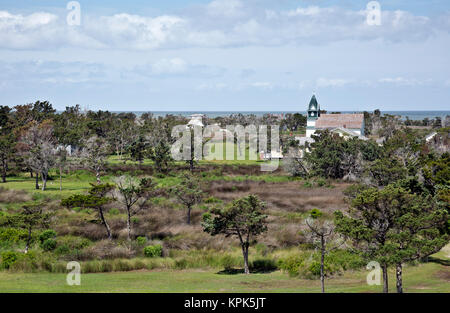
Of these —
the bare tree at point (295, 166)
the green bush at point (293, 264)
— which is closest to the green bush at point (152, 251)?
the green bush at point (293, 264)

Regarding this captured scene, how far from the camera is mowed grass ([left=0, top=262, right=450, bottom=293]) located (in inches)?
846

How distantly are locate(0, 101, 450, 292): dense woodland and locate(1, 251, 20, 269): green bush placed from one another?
0.06 m

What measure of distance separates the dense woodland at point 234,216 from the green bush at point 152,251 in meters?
0.07

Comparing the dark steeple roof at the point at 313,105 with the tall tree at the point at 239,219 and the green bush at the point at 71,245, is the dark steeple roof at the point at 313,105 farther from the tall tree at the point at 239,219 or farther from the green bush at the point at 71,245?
the green bush at the point at 71,245

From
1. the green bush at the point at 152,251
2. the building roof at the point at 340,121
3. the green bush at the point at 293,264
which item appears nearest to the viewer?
the green bush at the point at 293,264

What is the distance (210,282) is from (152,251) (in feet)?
24.7

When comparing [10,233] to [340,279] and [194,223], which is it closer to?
[194,223]

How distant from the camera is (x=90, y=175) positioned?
65.0m

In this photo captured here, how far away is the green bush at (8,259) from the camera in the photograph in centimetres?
2691

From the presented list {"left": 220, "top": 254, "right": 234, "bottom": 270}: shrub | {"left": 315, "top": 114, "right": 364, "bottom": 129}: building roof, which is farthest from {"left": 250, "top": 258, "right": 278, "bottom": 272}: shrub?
{"left": 315, "top": 114, "right": 364, "bottom": 129}: building roof

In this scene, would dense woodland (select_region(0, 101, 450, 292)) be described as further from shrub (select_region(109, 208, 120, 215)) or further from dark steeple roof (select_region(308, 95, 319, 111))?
dark steeple roof (select_region(308, 95, 319, 111))

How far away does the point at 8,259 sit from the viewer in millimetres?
27156

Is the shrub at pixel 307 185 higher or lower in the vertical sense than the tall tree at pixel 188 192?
lower

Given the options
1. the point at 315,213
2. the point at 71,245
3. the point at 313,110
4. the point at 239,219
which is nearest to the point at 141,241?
the point at 71,245
